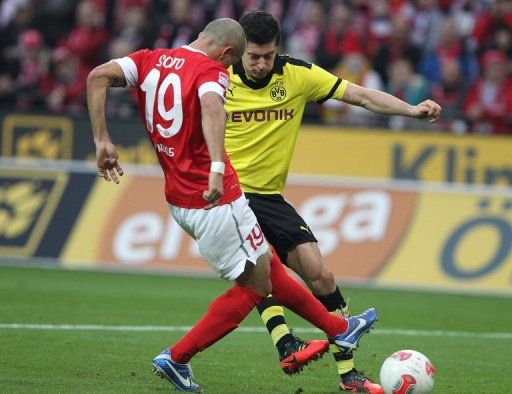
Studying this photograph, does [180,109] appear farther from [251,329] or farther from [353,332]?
[251,329]

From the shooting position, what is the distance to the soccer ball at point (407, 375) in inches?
278

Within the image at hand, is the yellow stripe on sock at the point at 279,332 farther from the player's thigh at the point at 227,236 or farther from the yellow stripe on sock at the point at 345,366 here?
the player's thigh at the point at 227,236

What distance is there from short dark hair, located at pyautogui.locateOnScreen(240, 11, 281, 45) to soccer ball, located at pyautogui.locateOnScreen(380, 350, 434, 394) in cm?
228

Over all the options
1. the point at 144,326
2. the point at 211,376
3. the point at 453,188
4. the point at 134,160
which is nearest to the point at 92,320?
the point at 144,326

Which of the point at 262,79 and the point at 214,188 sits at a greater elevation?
the point at 262,79

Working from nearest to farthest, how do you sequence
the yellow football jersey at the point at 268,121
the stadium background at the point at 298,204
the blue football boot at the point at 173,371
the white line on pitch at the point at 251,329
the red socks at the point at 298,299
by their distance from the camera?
1. the blue football boot at the point at 173,371
2. the red socks at the point at 298,299
3. the yellow football jersey at the point at 268,121
4. the stadium background at the point at 298,204
5. the white line on pitch at the point at 251,329

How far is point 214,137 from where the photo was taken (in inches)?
256

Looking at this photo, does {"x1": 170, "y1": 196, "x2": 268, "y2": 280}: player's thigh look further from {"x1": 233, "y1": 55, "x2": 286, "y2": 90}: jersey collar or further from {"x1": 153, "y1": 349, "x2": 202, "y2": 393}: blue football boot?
{"x1": 233, "y1": 55, "x2": 286, "y2": 90}: jersey collar

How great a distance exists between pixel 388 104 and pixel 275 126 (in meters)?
0.81

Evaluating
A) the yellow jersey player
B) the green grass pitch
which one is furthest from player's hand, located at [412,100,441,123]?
the green grass pitch

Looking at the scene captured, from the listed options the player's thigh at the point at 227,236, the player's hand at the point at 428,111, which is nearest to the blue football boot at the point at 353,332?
the player's thigh at the point at 227,236

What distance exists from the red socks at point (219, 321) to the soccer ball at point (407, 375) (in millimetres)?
947

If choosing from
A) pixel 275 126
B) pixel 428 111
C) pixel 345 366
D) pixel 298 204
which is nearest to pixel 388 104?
pixel 428 111

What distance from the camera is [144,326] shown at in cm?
1022
